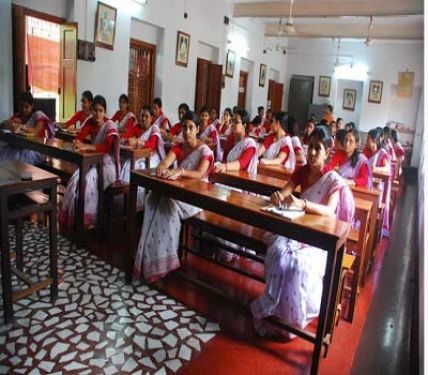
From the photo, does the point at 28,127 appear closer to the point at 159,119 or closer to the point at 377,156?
the point at 159,119

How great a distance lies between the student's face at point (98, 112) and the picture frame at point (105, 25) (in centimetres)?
234

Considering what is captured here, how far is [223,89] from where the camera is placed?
9.21 m

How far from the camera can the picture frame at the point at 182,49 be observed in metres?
7.36

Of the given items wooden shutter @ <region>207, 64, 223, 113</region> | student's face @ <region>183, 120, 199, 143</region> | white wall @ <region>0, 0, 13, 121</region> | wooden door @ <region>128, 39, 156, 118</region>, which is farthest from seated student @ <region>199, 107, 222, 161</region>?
wooden shutter @ <region>207, 64, 223, 113</region>

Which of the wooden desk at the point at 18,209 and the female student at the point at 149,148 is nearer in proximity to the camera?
the wooden desk at the point at 18,209

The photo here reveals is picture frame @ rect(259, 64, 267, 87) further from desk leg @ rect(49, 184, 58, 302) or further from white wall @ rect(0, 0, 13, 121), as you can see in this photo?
desk leg @ rect(49, 184, 58, 302)

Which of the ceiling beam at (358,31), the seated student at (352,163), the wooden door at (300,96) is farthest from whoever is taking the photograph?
the wooden door at (300,96)

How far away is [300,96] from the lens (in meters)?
13.0

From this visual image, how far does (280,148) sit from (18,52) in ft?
10.7

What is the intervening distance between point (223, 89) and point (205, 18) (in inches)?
66.1

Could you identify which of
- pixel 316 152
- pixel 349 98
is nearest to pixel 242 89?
pixel 349 98

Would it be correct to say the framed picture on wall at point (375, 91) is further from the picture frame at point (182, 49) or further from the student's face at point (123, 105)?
the student's face at point (123, 105)

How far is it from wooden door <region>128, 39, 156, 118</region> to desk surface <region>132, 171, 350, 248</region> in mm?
4639

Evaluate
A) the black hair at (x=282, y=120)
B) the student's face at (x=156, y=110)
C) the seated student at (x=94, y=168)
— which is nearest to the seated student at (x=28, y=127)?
the seated student at (x=94, y=168)
